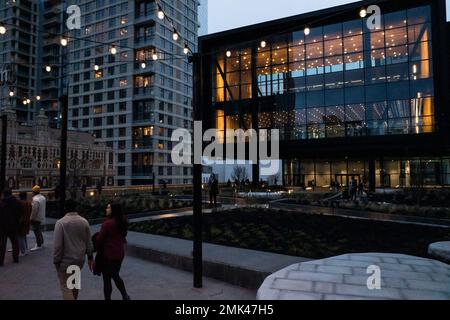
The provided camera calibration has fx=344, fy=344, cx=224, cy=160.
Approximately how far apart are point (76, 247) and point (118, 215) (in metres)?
0.79

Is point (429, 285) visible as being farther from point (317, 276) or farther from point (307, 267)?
point (307, 267)

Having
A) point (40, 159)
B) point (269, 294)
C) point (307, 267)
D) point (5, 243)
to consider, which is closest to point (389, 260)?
point (307, 267)

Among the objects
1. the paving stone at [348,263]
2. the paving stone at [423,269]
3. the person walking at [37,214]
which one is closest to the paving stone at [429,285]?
the paving stone at [423,269]

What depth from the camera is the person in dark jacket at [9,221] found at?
866cm

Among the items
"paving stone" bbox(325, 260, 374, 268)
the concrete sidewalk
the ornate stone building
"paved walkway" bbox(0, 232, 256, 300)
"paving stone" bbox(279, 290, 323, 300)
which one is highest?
the ornate stone building

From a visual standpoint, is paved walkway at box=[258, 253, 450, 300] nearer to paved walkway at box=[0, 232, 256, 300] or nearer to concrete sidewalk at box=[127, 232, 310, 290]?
concrete sidewalk at box=[127, 232, 310, 290]

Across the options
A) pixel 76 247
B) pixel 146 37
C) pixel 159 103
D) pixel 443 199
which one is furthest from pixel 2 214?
pixel 146 37

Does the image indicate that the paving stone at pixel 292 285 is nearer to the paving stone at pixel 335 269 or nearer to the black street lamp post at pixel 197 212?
the paving stone at pixel 335 269

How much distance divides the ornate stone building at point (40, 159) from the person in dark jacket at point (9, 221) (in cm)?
1976

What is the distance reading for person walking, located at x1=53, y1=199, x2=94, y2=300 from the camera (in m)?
5.22

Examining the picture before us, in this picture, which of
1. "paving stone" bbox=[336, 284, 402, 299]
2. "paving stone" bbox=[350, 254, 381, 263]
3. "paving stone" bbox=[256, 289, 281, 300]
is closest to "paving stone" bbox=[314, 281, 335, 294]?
"paving stone" bbox=[336, 284, 402, 299]

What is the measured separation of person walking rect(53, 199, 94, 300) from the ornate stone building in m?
24.1

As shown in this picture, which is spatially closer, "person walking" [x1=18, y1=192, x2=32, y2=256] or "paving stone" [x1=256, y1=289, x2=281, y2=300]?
"paving stone" [x1=256, y1=289, x2=281, y2=300]

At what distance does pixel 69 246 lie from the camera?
5.30 metres
